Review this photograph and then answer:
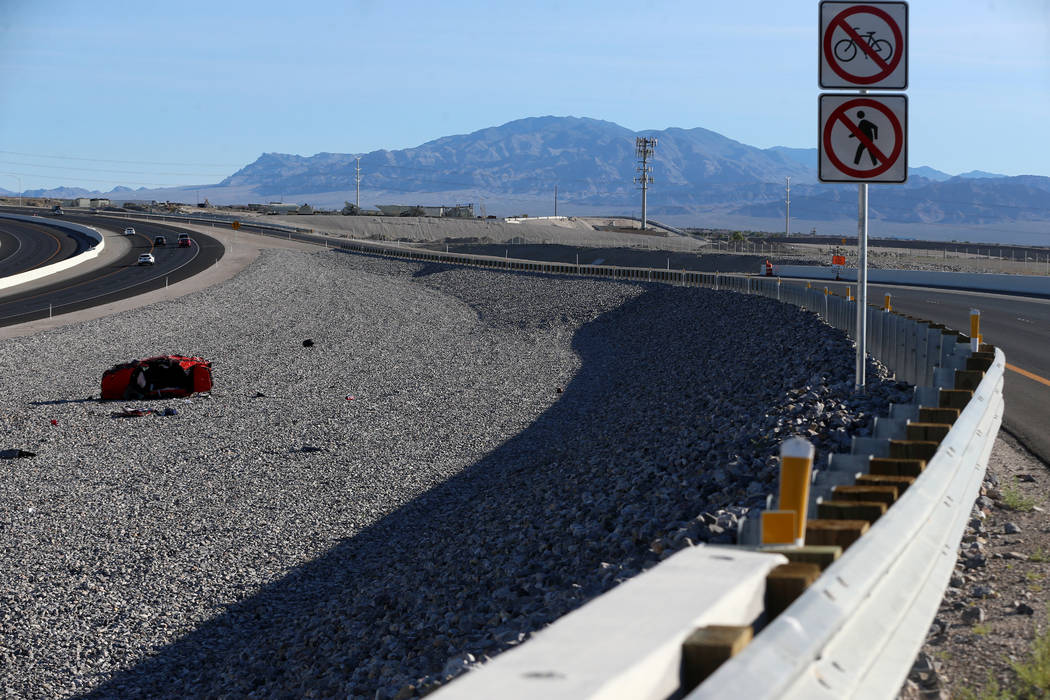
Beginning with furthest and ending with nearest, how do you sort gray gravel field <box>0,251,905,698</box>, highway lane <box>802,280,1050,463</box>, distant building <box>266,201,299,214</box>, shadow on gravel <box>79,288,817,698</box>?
distant building <box>266,201,299,214</box> < highway lane <box>802,280,1050,463</box> < gray gravel field <box>0,251,905,698</box> < shadow on gravel <box>79,288,817,698</box>

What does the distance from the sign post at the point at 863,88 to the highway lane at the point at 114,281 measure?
43.9 meters

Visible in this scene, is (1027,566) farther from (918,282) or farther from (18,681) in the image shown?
(918,282)

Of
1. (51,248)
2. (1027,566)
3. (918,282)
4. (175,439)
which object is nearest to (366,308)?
(918,282)

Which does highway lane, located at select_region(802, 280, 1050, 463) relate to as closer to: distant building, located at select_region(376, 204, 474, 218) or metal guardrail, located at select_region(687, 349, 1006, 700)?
metal guardrail, located at select_region(687, 349, 1006, 700)

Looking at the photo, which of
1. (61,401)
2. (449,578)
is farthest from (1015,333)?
(61,401)

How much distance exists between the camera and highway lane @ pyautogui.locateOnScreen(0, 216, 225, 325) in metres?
52.8

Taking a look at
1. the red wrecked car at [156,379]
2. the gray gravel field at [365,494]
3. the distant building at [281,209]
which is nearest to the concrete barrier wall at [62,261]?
the gray gravel field at [365,494]

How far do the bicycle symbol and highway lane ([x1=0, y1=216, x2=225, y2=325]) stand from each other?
4398 cm

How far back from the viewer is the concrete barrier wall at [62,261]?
62.1m

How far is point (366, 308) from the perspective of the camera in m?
58.8

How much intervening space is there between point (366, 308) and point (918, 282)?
97.6 ft

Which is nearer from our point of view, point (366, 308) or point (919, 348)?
point (919, 348)

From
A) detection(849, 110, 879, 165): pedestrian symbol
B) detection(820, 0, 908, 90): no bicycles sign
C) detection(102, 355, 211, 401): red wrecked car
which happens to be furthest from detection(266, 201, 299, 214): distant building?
detection(849, 110, 879, 165): pedestrian symbol

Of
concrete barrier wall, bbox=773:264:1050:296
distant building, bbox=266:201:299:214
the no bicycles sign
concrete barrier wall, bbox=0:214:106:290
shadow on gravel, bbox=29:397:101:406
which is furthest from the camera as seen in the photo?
distant building, bbox=266:201:299:214
